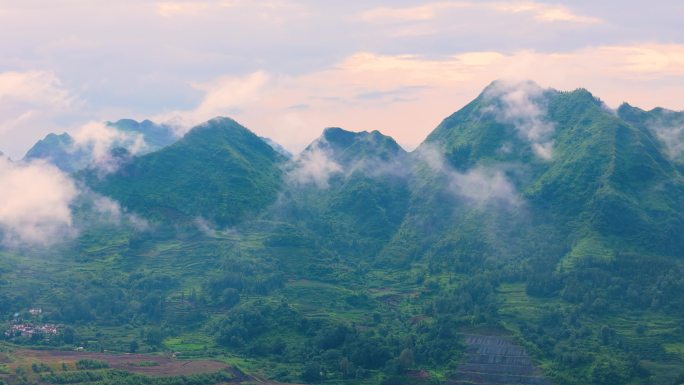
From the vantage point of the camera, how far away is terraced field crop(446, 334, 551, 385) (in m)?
112

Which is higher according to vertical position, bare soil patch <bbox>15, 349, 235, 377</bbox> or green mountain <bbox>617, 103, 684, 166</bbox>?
green mountain <bbox>617, 103, 684, 166</bbox>

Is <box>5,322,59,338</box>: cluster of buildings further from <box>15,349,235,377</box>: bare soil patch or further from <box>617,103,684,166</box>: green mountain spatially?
<box>617,103,684,166</box>: green mountain

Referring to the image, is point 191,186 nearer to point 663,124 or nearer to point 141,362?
point 141,362

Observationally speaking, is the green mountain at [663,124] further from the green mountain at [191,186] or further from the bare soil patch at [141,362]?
the bare soil patch at [141,362]

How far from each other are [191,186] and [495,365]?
92.8m

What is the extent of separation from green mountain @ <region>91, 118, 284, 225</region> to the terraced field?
7216cm

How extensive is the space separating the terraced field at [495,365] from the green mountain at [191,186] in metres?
72.2

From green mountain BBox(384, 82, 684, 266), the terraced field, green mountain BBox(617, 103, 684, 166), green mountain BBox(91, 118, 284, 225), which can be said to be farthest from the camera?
green mountain BBox(617, 103, 684, 166)

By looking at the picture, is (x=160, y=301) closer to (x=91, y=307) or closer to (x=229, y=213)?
(x=91, y=307)

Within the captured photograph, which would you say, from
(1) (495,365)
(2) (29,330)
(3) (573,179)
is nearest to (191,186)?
(2) (29,330)

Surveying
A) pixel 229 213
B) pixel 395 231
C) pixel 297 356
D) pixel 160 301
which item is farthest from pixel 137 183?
pixel 297 356

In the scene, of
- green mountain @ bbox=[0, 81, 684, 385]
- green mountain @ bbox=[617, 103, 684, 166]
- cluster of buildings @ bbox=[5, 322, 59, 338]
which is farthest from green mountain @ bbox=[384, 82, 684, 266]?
cluster of buildings @ bbox=[5, 322, 59, 338]

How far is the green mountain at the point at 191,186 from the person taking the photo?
17550 centimetres

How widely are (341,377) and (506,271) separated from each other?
4967 cm
